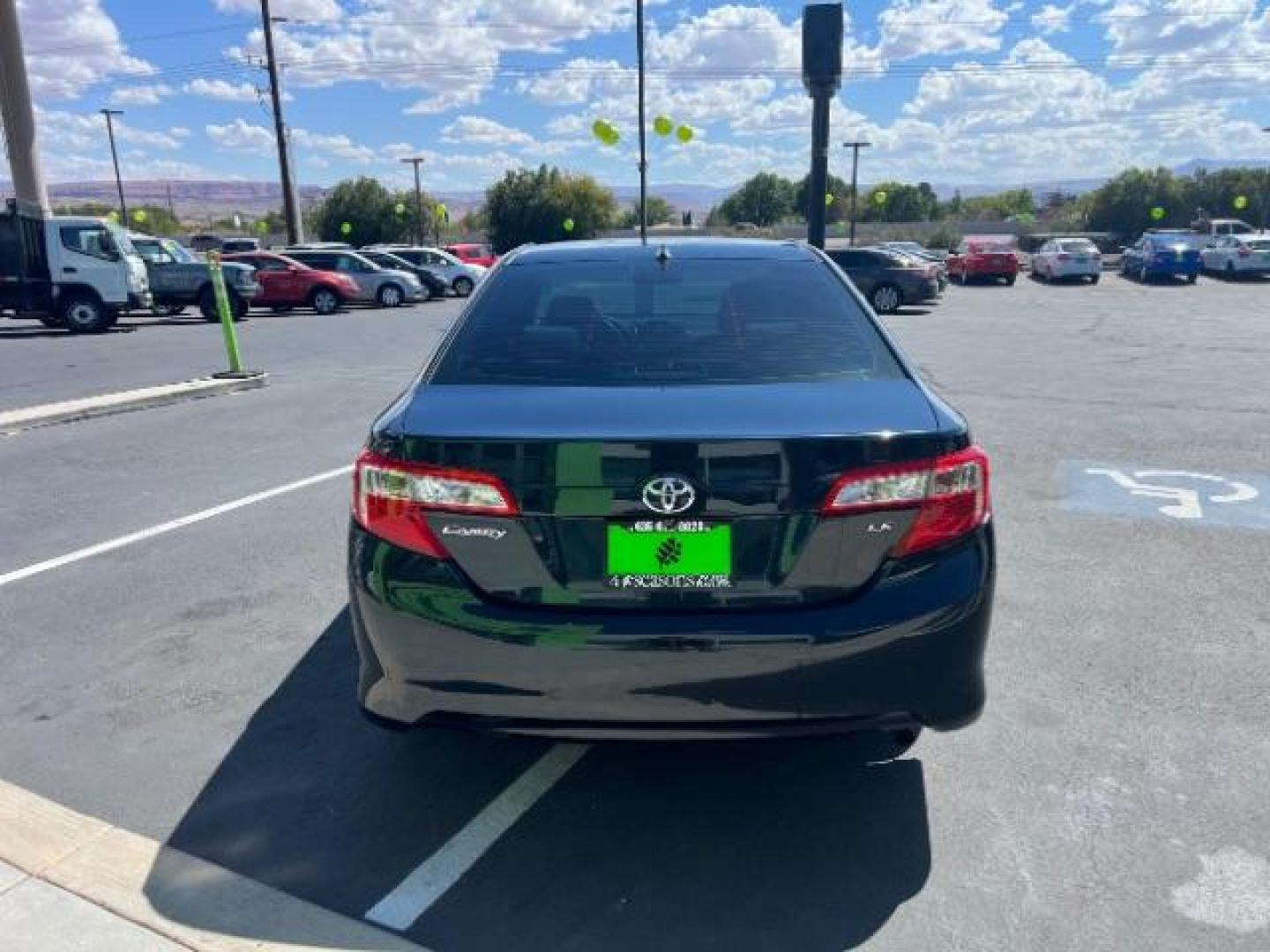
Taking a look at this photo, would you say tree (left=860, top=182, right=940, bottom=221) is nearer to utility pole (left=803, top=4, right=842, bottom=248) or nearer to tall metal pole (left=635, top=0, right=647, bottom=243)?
tall metal pole (left=635, top=0, right=647, bottom=243)

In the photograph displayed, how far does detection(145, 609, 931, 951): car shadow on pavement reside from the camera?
8.10 feet

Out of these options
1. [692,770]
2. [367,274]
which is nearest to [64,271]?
[367,274]

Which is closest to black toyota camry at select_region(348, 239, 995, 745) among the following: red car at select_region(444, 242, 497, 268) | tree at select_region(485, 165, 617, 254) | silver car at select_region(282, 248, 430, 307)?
silver car at select_region(282, 248, 430, 307)

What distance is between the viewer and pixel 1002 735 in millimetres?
3332

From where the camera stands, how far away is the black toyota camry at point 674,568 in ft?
8.00

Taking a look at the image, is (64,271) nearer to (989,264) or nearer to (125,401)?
(125,401)

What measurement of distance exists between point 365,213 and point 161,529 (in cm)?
6762

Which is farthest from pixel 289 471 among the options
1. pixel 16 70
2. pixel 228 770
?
pixel 16 70

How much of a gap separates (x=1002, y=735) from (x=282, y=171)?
120 feet

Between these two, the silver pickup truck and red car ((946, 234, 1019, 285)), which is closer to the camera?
the silver pickup truck

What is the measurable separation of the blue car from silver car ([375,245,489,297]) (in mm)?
21987

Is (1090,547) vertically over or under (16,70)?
under

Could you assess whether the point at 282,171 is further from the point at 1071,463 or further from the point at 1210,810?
the point at 1210,810

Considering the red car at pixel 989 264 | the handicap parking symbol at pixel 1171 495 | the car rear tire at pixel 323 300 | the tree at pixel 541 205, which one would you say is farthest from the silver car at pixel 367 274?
the tree at pixel 541 205
